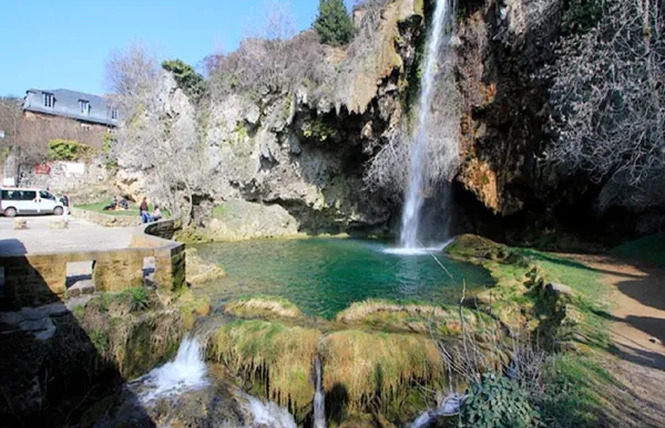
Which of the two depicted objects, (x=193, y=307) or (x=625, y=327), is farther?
(x=193, y=307)

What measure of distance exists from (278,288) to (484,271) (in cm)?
764

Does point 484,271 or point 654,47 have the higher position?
point 654,47

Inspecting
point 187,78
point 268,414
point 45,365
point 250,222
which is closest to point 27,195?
point 187,78

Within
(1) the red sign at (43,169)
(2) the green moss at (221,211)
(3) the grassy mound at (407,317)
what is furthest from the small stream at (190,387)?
(1) the red sign at (43,169)

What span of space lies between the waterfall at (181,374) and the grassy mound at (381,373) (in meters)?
2.52

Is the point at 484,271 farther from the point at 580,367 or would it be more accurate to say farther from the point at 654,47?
the point at 580,367

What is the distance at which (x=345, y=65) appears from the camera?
20422 mm

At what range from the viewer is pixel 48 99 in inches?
1754

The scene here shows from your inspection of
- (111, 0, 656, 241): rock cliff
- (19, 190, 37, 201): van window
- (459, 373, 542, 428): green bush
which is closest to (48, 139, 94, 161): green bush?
(19, 190, 37, 201): van window

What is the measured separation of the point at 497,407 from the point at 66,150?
4554cm

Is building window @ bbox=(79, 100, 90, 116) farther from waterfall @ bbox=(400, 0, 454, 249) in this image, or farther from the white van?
waterfall @ bbox=(400, 0, 454, 249)

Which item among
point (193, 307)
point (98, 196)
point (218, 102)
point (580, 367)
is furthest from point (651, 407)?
point (98, 196)

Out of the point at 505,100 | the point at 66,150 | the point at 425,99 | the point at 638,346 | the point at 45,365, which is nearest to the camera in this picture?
the point at 638,346

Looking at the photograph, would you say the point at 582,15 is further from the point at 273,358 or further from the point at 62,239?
the point at 62,239
